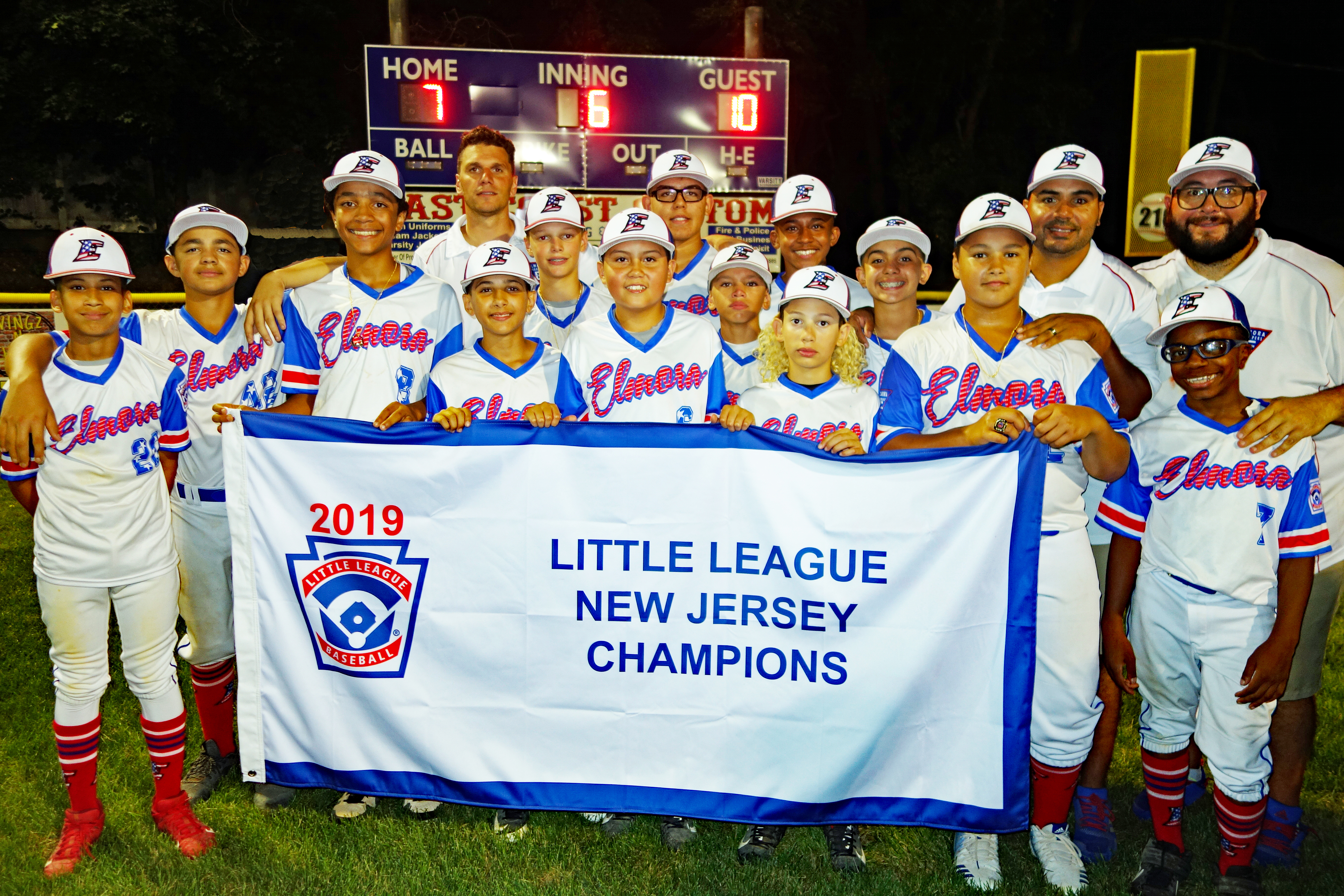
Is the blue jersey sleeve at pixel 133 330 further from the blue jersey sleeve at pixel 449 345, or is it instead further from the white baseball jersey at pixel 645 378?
the white baseball jersey at pixel 645 378

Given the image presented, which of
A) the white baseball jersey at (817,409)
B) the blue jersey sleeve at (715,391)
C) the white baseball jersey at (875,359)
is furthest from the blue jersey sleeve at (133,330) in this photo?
the white baseball jersey at (875,359)

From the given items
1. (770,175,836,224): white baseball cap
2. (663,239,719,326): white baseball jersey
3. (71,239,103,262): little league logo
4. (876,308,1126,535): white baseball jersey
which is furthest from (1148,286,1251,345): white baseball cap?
(71,239,103,262): little league logo

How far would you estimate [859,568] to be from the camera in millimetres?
4141

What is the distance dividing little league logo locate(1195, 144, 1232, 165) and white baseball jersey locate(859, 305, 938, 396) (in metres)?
1.32

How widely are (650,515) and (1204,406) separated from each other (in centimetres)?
226

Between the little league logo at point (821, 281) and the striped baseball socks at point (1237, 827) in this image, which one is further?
the little league logo at point (821, 281)

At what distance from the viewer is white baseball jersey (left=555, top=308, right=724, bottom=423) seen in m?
4.66

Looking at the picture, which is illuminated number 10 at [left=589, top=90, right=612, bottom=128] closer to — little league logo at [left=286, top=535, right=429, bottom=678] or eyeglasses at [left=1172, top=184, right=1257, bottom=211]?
eyeglasses at [left=1172, top=184, right=1257, bottom=211]

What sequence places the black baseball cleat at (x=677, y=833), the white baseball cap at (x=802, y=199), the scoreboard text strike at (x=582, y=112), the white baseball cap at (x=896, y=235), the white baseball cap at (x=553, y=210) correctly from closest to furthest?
the black baseball cleat at (x=677, y=833) → the white baseball cap at (x=896, y=235) → the white baseball cap at (x=553, y=210) → the white baseball cap at (x=802, y=199) → the scoreboard text strike at (x=582, y=112)

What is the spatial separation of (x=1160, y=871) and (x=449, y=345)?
392cm

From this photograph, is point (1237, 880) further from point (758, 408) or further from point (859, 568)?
point (758, 408)

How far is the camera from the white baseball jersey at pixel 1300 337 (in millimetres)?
4418

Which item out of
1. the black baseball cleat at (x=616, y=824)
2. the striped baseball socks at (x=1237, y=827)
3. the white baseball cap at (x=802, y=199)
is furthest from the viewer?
the white baseball cap at (x=802, y=199)

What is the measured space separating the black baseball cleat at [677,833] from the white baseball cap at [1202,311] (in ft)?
9.32
